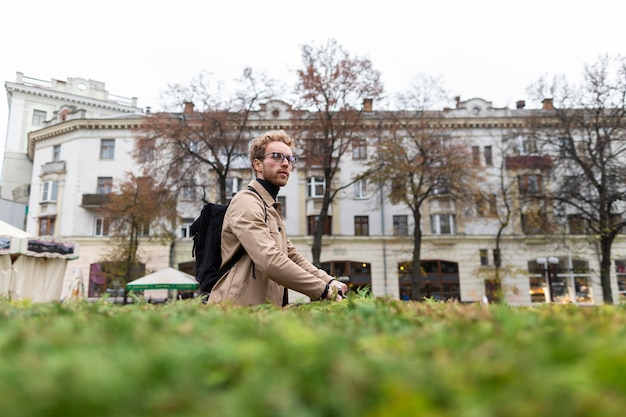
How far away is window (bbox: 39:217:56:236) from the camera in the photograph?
111 feet

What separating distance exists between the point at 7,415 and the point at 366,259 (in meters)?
32.1

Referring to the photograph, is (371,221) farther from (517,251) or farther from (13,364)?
(13,364)

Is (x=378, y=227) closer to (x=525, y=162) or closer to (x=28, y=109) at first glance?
(x=525, y=162)

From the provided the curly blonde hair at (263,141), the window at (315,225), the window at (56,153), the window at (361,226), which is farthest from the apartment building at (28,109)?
the curly blonde hair at (263,141)

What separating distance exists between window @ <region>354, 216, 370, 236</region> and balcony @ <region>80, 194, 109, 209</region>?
1796 cm

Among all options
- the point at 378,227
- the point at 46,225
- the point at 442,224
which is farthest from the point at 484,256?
the point at 46,225

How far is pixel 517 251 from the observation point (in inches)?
1249

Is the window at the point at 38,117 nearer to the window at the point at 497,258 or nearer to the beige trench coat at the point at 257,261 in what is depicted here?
the window at the point at 497,258

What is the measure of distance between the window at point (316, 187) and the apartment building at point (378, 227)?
80mm

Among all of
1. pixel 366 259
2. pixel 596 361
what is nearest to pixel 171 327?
pixel 596 361

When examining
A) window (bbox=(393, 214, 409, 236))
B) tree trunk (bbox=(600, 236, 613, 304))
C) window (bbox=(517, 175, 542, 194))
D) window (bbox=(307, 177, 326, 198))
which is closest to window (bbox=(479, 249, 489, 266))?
window (bbox=(517, 175, 542, 194))

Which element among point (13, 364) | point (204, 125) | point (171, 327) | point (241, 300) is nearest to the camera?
point (13, 364)

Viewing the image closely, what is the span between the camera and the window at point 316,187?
33.1 m

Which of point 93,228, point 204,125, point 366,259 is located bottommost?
point 366,259
